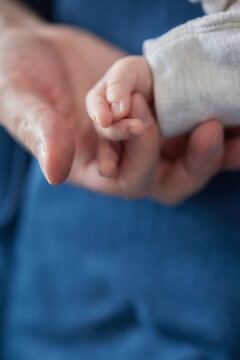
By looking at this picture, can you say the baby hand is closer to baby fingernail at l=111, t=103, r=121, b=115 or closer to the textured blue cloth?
baby fingernail at l=111, t=103, r=121, b=115

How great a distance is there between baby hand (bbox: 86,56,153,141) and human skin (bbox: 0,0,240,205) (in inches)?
0.7

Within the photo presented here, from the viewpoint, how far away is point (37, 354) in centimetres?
54

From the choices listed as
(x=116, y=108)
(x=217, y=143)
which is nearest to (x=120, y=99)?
(x=116, y=108)

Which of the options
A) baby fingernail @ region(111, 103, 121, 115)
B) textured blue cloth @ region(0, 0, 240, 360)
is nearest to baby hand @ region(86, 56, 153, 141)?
baby fingernail @ region(111, 103, 121, 115)

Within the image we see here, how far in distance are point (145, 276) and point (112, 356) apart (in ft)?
0.38

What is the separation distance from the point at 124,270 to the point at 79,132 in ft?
0.67

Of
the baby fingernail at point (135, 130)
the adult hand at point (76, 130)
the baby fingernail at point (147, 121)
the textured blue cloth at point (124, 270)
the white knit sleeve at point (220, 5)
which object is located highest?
the white knit sleeve at point (220, 5)

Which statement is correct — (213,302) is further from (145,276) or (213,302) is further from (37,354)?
(37,354)

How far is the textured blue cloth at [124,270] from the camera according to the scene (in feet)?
1.55

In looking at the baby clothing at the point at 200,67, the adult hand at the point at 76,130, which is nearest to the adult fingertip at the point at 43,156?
the adult hand at the point at 76,130

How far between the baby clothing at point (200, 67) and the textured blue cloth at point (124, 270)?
0.08 meters

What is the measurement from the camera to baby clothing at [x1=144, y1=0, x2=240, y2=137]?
1.07 ft

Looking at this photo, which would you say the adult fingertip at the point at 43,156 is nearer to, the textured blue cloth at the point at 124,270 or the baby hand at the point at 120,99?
the baby hand at the point at 120,99

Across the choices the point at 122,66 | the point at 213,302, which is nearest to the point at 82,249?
the point at 213,302
